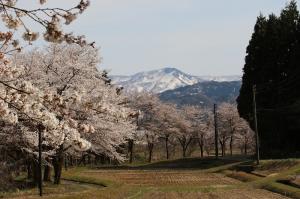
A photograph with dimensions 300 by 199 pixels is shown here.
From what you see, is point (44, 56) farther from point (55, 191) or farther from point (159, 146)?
point (159, 146)

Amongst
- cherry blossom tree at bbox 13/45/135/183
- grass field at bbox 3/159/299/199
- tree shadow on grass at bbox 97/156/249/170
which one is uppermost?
cherry blossom tree at bbox 13/45/135/183

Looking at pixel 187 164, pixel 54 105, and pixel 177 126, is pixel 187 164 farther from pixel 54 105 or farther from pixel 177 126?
pixel 54 105

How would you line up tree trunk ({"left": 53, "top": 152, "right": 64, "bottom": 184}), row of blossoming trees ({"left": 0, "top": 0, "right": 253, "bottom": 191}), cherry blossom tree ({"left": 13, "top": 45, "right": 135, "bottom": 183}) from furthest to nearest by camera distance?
tree trunk ({"left": 53, "top": 152, "right": 64, "bottom": 184})
cherry blossom tree ({"left": 13, "top": 45, "right": 135, "bottom": 183})
row of blossoming trees ({"left": 0, "top": 0, "right": 253, "bottom": 191})

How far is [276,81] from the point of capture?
188ft

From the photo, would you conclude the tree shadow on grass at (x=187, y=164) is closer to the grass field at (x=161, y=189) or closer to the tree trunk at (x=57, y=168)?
the grass field at (x=161, y=189)

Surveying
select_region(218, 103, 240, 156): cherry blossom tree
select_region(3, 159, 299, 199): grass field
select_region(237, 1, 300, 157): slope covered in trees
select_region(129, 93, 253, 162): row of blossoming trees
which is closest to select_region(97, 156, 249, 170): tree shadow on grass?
select_region(237, 1, 300, 157): slope covered in trees

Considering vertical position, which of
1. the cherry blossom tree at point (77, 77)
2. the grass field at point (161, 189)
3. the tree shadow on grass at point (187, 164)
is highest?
the cherry blossom tree at point (77, 77)

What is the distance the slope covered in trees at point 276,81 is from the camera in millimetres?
54656

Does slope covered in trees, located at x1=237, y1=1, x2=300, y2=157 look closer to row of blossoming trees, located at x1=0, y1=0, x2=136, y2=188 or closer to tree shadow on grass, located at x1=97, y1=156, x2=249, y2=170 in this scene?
tree shadow on grass, located at x1=97, y1=156, x2=249, y2=170

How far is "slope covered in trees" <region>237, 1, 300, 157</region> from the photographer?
54656mm

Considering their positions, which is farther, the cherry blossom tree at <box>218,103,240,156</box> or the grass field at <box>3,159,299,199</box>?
the cherry blossom tree at <box>218,103,240,156</box>

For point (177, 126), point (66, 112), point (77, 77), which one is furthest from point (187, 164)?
point (66, 112)

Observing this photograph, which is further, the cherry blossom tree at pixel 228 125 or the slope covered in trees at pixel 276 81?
the cherry blossom tree at pixel 228 125

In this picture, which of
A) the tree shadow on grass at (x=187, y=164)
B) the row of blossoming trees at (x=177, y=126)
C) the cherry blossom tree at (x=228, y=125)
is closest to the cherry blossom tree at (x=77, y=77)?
the tree shadow on grass at (x=187, y=164)
